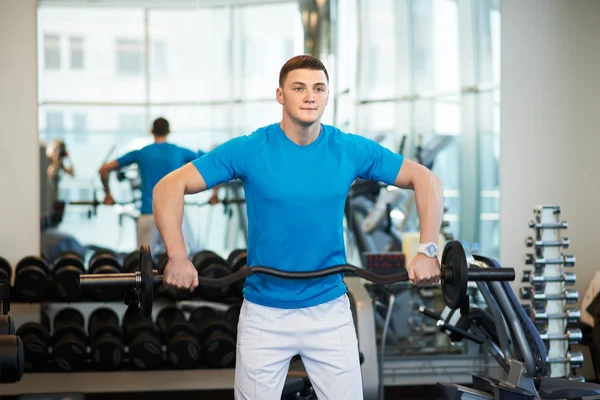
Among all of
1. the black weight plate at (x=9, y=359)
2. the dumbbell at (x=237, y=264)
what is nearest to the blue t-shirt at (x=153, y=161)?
the dumbbell at (x=237, y=264)

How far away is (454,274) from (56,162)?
140 inches

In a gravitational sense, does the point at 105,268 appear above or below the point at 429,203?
below

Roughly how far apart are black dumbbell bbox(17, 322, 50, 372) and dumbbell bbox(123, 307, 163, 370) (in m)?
0.45

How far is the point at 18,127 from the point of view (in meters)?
5.08

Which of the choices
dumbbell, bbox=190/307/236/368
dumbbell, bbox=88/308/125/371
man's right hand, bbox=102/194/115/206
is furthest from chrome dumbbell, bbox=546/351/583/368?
man's right hand, bbox=102/194/115/206

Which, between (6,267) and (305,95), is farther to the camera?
(6,267)

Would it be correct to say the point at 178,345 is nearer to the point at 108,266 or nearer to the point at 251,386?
the point at 108,266

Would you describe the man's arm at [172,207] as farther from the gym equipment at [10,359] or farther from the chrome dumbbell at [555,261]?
the chrome dumbbell at [555,261]

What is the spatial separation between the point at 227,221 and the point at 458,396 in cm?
243

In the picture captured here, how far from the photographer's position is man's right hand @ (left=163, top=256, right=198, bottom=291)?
2260mm

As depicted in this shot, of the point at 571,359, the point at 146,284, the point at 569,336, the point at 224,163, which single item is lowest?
the point at 571,359

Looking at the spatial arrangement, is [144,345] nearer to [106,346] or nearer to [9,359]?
[106,346]

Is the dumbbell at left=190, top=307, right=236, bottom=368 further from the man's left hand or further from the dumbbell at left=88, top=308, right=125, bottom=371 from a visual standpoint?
the man's left hand

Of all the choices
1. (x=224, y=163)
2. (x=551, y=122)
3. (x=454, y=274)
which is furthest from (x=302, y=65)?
(x=551, y=122)
